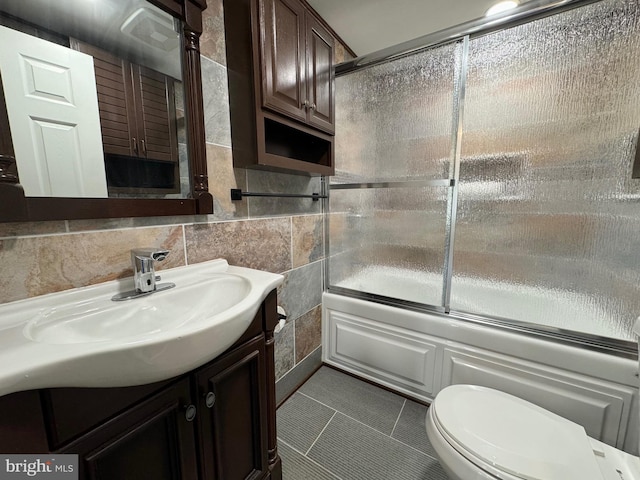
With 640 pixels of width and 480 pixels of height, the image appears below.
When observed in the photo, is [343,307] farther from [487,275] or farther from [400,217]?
[487,275]

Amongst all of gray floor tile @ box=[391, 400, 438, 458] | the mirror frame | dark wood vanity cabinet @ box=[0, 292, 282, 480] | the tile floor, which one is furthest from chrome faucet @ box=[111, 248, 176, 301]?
gray floor tile @ box=[391, 400, 438, 458]

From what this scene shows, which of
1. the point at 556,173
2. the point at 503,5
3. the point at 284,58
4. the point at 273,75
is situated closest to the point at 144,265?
the point at 273,75

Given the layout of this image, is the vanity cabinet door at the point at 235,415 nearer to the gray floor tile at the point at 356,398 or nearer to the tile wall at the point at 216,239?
the tile wall at the point at 216,239

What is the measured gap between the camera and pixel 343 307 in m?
1.71

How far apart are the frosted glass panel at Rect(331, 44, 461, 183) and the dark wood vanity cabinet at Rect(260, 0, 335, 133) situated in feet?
1.04

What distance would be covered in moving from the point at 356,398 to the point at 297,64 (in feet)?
6.08

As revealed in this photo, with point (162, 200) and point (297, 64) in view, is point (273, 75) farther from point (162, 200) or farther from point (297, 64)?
point (162, 200)

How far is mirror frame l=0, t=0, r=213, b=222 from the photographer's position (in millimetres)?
595

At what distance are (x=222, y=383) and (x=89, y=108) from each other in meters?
0.90

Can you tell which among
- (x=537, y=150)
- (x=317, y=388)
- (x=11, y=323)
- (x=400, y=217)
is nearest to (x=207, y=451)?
(x=11, y=323)

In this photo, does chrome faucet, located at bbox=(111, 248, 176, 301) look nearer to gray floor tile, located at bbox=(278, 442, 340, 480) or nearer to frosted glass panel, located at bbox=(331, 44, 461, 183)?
gray floor tile, located at bbox=(278, 442, 340, 480)

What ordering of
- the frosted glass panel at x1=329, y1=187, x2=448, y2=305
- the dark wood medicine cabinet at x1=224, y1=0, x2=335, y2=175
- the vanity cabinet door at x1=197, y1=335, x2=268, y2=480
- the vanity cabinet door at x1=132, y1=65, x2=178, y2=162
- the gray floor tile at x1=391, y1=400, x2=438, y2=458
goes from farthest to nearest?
the frosted glass panel at x1=329, y1=187, x2=448, y2=305 → the gray floor tile at x1=391, y1=400, x2=438, y2=458 → the dark wood medicine cabinet at x1=224, y1=0, x2=335, y2=175 → the vanity cabinet door at x1=132, y1=65, x2=178, y2=162 → the vanity cabinet door at x1=197, y1=335, x2=268, y2=480

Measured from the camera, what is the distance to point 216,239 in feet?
3.53

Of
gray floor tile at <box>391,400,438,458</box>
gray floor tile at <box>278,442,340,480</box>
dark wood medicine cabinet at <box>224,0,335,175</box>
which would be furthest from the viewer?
gray floor tile at <box>391,400,438,458</box>
